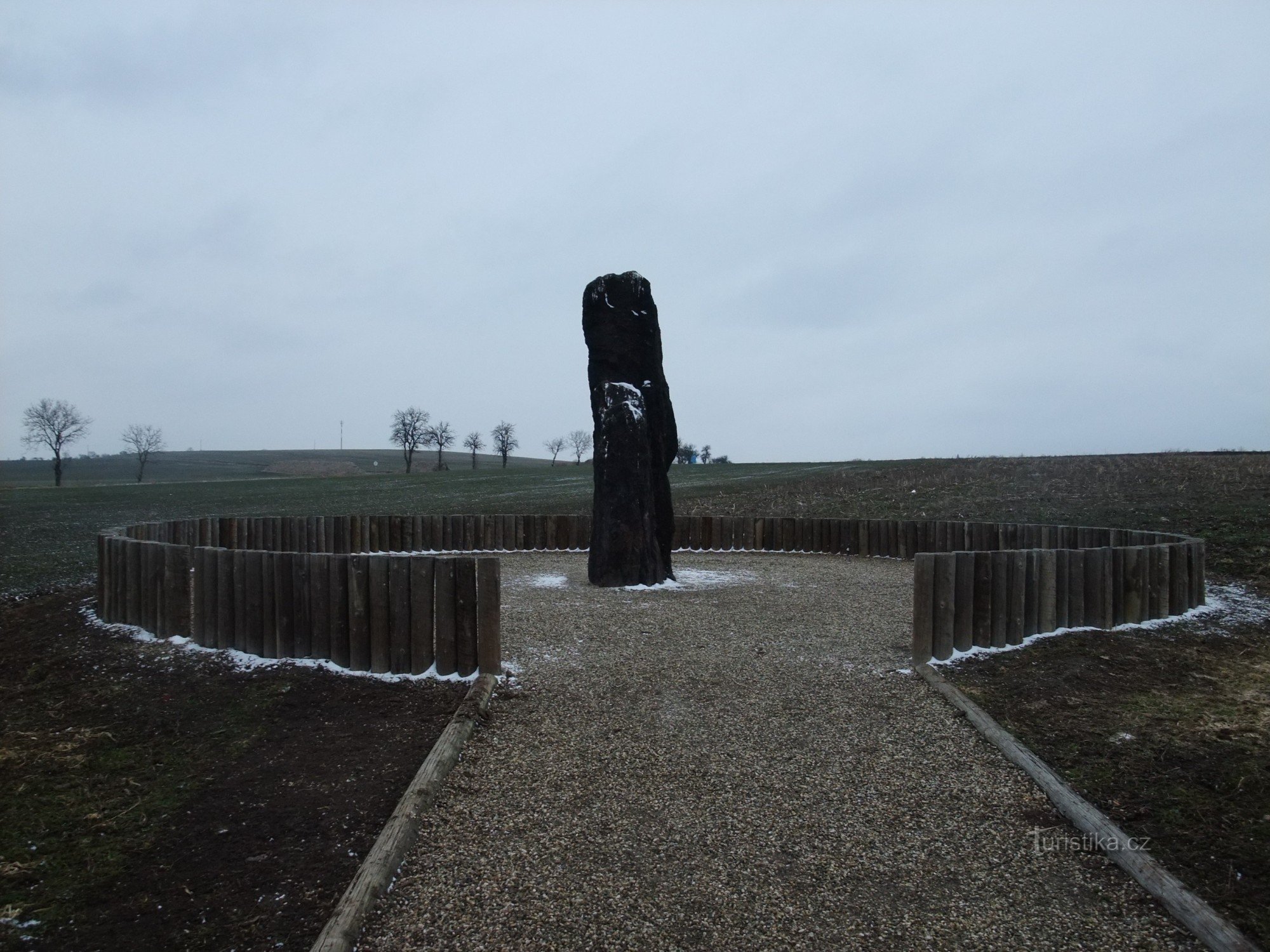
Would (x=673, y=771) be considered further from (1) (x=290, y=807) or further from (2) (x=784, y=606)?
(2) (x=784, y=606)

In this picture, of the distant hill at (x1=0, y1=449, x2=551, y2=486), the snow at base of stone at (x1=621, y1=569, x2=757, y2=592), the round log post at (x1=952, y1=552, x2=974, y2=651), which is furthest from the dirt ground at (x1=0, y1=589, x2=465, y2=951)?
the distant hill at (x1=0, y1=449, x2=551, y2=486)

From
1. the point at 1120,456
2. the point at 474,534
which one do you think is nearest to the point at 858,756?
the point at 474,534

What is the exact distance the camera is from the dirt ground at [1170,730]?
12.4 ft

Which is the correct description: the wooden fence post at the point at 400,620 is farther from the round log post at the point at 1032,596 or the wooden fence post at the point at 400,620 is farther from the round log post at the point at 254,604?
Answer: the round log post at the point at 1032,596

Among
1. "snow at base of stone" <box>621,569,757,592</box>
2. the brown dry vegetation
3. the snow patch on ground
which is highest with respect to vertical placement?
the brown dry vegetation

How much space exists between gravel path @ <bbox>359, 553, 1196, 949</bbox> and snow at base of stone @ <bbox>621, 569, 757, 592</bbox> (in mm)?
4180

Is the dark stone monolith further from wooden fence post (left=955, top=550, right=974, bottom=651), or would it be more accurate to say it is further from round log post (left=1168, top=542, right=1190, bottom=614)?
round log post (left=1168, top=542, right=1190, bottom=614)

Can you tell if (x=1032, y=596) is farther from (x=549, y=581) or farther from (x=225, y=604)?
(x=225, y=604)

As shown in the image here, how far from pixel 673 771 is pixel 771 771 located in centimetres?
63

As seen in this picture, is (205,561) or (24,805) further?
(205,561)

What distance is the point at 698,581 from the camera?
1261 cm

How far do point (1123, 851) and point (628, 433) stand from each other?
9086 mm

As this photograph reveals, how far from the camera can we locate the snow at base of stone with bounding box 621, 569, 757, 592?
11805mm

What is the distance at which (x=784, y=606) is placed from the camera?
10.3 metres
